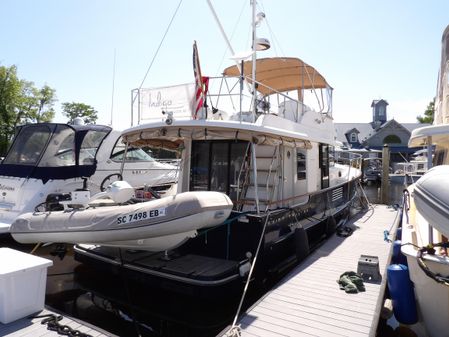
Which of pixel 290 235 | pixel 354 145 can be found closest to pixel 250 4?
pixel 290 235

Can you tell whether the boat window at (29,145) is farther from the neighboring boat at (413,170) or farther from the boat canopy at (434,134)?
the neighboring boat at (413,170)

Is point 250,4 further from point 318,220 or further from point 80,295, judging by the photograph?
point 80,295

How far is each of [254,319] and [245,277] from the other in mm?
1232

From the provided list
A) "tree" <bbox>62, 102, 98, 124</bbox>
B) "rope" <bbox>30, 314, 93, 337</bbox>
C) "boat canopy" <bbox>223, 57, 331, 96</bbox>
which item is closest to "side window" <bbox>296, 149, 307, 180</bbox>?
"boat canopy" <bbox>223, 57, 331, 96</bbox>

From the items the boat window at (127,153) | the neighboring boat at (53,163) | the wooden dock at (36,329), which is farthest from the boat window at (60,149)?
the wooden dock at (36,329)

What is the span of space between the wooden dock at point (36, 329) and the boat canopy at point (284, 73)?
6613 millimetres

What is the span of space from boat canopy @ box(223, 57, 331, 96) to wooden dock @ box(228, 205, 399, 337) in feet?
14.6

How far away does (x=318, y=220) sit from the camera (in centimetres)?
838

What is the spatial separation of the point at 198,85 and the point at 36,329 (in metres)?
4.49

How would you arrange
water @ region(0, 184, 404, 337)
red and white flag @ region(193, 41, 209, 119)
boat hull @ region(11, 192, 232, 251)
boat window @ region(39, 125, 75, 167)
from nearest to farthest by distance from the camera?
1. boat hull @ region(11, 192, 232, 251)
2. water @ region(0, 184, 404, 337)
3. red and white flag @ region(193, 41, 209, 119)
4. boat window @ region(39, 125, 75, 167)

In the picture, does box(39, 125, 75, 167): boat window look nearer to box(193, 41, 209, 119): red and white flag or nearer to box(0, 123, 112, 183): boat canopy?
box(0, 123, 112, 183): boat canopy

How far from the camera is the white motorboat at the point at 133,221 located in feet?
16.6

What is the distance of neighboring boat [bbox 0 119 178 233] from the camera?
865 centimetres

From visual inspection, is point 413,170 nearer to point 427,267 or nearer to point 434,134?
point 434,134
